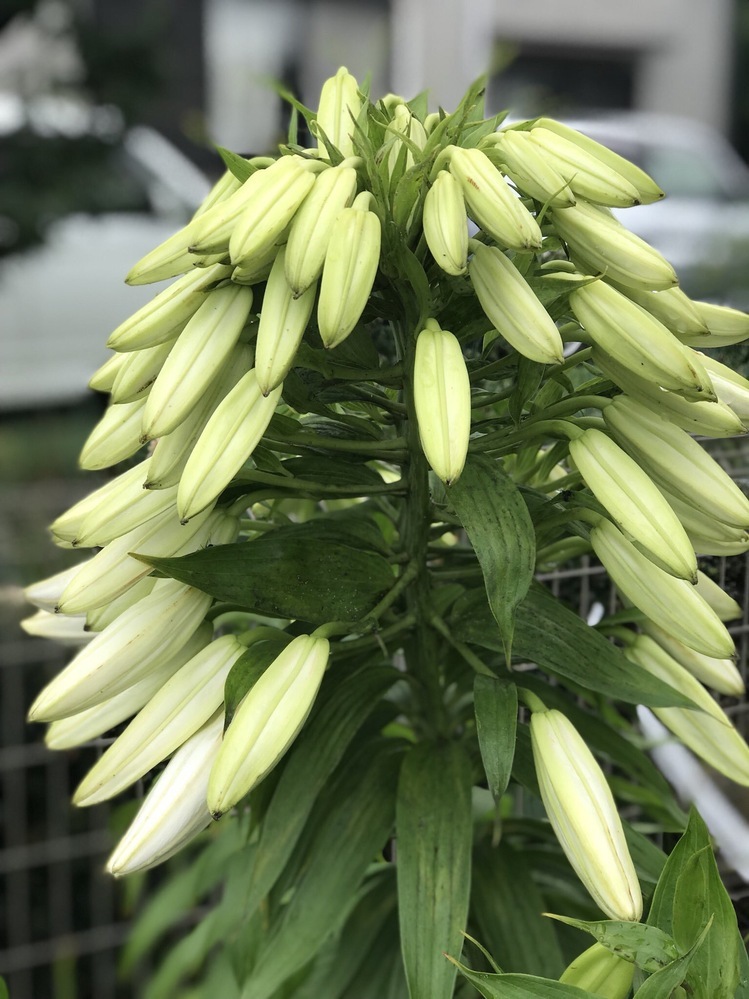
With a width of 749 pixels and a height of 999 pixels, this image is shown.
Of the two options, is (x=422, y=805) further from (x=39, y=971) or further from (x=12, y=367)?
(x=12, y=367)

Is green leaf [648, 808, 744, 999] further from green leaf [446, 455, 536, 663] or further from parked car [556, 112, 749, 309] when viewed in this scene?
parked car [556, 112, 749, 309]

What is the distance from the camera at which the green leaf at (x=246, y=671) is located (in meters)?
0.47

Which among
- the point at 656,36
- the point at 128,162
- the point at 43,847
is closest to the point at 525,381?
the point at 43,847

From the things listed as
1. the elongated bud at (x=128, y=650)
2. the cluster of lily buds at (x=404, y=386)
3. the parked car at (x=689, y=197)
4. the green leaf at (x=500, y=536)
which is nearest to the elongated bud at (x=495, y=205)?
the cluster of lily buds at (x=404, y=386)

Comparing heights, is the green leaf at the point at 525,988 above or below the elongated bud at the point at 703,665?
below

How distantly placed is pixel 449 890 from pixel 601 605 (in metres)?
0.28

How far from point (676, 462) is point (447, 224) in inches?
5.4

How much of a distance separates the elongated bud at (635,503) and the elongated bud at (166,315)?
0.17 m

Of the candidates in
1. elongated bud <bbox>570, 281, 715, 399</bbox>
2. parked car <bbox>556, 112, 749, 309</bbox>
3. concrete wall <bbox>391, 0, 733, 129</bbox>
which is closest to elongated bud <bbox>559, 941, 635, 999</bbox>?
elongated bud <bbox>570, 281, 715, 399</bbox>

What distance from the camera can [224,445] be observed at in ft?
1.43

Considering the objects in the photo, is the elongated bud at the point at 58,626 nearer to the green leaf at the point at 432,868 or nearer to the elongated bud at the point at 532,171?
the green leaf at the point at 432,868

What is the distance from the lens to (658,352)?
1.40 feet

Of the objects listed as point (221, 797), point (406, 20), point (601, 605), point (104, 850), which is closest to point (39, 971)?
point (104, 850)

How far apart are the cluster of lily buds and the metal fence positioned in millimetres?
918
